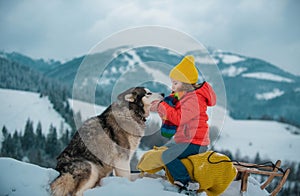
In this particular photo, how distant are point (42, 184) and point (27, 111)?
151m

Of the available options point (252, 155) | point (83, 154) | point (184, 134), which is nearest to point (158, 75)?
point (184, 134)

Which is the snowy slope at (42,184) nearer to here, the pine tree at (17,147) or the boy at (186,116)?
the boy at (186,116)

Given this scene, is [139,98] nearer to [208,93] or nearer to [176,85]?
[176,85]

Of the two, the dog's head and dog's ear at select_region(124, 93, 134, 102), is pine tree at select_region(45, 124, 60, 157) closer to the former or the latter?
the dog's head

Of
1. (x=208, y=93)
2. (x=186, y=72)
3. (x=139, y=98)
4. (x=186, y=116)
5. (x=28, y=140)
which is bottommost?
(x=28, y=140)

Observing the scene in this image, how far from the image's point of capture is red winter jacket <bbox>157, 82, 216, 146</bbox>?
6.36 meters

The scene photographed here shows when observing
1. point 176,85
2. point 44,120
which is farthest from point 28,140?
point 176,85

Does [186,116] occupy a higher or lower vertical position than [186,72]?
lower

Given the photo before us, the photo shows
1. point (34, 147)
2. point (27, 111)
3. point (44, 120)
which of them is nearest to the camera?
point (34, 147)

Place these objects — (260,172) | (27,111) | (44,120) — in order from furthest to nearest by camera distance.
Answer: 1. (27,111)
2. (44,120)
3. (260,172)

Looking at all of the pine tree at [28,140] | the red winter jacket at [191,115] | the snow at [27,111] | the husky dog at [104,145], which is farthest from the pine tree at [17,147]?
the red winter jacket at [191,115]

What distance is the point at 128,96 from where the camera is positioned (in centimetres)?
798

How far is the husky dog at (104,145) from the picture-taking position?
22.5ft

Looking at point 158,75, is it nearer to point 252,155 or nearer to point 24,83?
point 252,155
